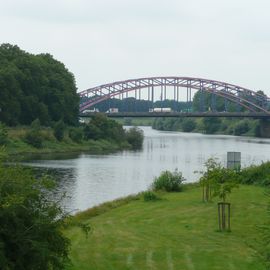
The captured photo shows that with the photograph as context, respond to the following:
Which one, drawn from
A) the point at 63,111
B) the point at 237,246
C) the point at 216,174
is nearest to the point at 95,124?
the point at 63,111

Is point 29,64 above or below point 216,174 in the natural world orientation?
above

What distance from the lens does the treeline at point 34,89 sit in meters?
85.6

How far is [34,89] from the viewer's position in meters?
92.8

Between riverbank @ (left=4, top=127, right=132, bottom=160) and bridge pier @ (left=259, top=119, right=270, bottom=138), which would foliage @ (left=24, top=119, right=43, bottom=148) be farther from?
bridge pier @ (left=259, top=119, right=270, bottom=138)

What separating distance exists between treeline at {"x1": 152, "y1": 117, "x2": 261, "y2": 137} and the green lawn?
11976 cm

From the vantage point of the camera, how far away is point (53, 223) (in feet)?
43.2

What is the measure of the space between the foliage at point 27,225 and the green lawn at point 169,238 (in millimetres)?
3329

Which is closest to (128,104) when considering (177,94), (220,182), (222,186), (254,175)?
(177,94)

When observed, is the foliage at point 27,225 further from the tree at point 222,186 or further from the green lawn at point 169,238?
the tree at point 222,186

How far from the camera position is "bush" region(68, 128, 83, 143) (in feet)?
300

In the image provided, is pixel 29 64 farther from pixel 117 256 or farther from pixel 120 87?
pixel 117 256

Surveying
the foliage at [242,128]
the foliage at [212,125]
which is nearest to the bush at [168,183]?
the foliage at [242,128]

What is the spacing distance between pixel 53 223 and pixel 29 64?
268ft

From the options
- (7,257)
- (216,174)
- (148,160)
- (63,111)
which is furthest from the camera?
(63,111)
